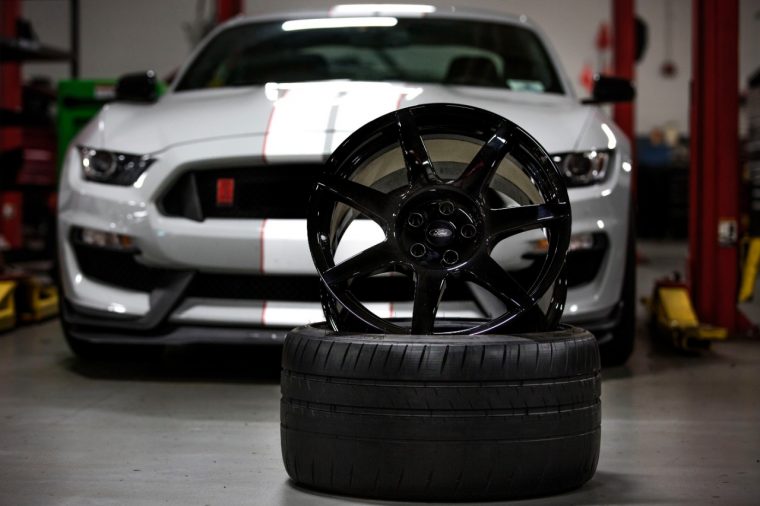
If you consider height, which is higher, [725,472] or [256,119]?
[256,119]

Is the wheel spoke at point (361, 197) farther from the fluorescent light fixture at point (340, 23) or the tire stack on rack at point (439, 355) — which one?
the fluorescent light fixture at point (340, 23)

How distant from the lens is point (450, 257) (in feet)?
8.00

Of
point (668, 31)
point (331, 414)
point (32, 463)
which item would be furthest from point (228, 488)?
point (668, 31)

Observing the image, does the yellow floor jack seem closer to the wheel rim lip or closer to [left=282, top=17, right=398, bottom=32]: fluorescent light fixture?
[left=282, top=17, right=398, bottom=32]: fluorescent light fixture

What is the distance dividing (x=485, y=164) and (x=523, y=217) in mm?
145

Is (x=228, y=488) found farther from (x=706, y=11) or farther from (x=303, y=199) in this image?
(x=706, y=11)

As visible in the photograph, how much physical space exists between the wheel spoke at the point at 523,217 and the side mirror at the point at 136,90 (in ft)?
7.77

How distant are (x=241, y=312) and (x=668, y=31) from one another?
1877cm

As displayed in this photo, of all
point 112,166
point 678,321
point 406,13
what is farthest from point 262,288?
point 678,321

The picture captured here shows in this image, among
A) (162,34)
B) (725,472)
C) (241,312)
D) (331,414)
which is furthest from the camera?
(162,34)

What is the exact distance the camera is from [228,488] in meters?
2.32

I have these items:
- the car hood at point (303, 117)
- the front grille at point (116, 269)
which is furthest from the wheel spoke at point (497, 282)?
the front grille at point (116, 269)

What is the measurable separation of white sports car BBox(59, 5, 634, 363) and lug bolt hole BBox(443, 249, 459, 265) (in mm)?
1096

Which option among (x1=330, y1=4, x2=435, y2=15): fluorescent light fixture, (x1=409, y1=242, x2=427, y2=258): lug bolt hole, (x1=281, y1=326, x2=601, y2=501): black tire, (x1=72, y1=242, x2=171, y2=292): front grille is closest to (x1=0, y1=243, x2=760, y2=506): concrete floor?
(x1=281, y1=326, x2=601, y2=501): black tire
